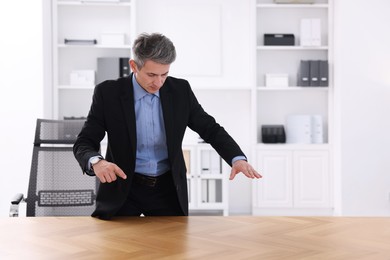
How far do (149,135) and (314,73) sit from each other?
4.00m

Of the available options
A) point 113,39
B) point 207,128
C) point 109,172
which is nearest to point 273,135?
point 113,39

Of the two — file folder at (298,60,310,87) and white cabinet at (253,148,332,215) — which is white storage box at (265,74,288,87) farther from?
white cabinet at (253,148,332,215)

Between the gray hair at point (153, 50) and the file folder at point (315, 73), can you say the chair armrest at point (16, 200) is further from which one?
the file folder at point (315, 73)

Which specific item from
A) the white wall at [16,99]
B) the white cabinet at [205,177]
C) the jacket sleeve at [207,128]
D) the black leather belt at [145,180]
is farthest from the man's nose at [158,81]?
the white cabinet at [205,177]

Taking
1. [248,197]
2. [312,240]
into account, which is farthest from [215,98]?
[312,240]

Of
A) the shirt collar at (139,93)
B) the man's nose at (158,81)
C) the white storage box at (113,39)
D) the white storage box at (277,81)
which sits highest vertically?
the white storage box at (113,39)

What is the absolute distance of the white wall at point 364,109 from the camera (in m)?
6.63

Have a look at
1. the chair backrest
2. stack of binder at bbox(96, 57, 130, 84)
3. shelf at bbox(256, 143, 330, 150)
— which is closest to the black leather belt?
the chair backrest

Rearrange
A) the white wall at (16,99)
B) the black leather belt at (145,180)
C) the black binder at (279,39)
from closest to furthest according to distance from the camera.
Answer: the black leather belt at (145,180) → the white wall at (16,99) → the black binder at (279,39)

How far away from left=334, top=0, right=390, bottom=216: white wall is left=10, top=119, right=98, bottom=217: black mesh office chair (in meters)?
3.59

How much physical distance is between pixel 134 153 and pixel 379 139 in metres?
4.22

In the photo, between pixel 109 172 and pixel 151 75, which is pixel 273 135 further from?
pixel 109 172

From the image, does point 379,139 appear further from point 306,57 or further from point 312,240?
point 312,240

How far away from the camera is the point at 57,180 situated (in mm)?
3703
